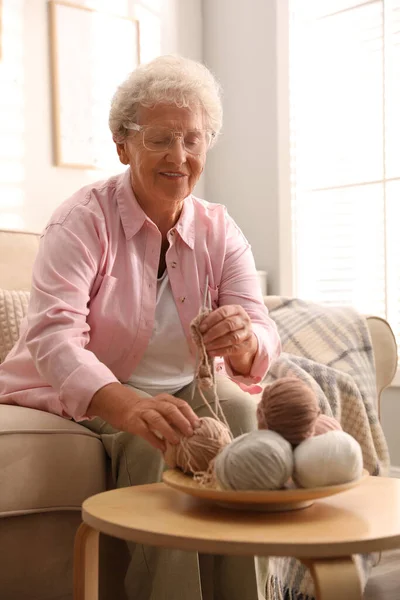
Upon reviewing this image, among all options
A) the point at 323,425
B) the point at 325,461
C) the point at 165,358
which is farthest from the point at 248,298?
the point at 325,461

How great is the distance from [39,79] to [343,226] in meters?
1.24

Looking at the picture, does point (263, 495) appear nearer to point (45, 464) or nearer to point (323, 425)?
point (323, 425)

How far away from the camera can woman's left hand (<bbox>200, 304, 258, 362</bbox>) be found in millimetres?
1184

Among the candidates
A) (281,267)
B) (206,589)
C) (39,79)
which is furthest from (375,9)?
(206,589)

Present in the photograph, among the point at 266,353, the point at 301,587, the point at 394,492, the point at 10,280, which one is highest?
the point at 10,280

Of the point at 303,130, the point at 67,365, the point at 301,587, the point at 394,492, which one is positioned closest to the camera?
the point at 394,492

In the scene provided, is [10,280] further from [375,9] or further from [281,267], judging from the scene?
[375,9]

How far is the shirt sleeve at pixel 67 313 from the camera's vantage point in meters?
1.26

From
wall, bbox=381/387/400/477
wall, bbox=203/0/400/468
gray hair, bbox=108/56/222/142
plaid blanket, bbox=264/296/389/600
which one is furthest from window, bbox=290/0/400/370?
gray hair, bbox=108/56/222/142

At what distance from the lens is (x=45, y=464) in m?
1.40

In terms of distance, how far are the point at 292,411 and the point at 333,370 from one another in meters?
1.00

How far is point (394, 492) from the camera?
1.06 meters

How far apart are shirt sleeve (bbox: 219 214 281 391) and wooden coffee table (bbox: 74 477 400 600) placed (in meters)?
0.40

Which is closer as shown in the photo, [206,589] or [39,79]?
[206,589]
